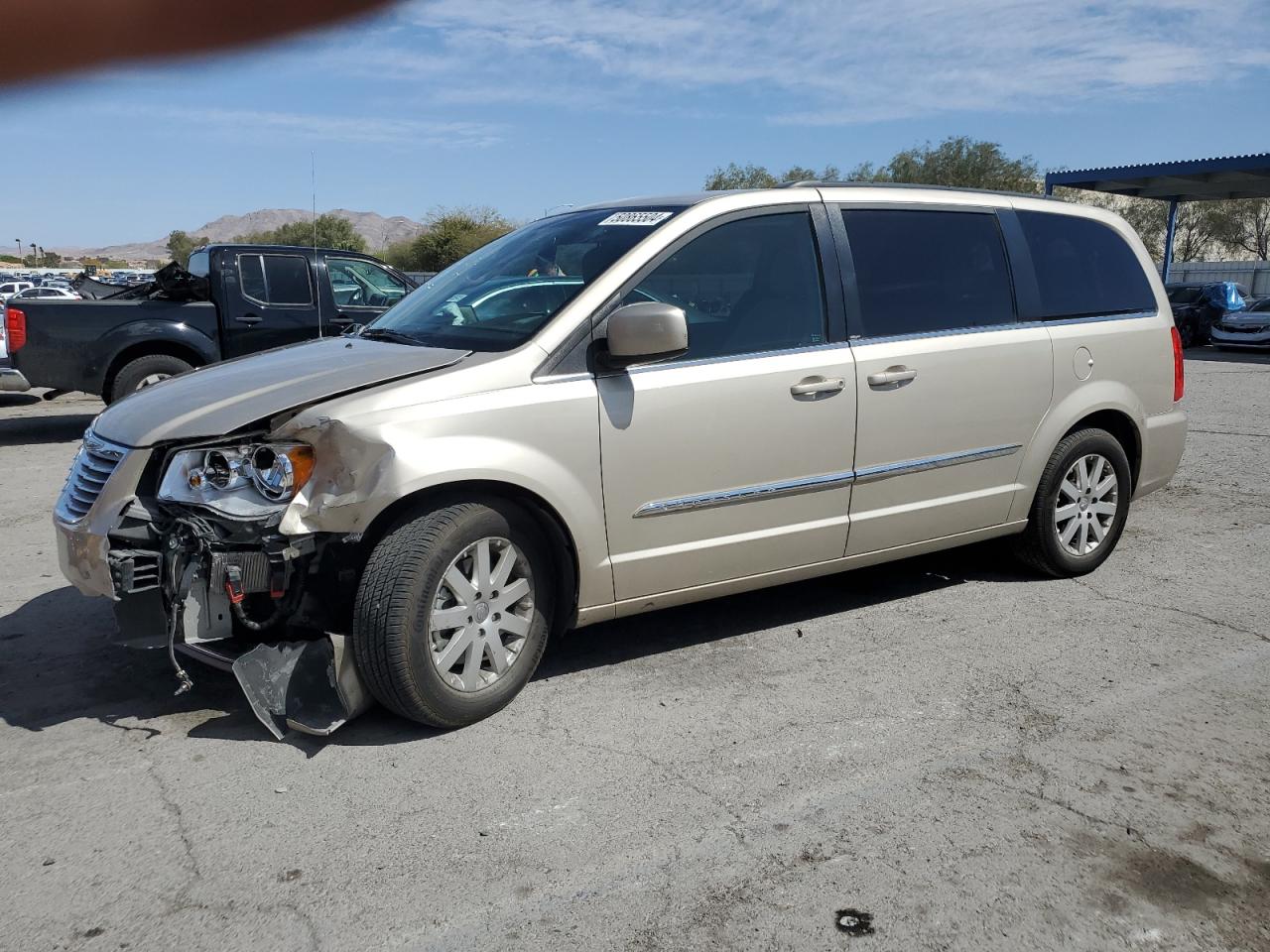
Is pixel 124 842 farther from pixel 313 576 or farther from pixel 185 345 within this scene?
pixel 185 345

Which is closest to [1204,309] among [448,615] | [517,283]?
[517,283]

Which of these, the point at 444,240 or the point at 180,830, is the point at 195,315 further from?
the point at 444,240

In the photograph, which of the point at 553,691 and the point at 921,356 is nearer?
the point at 553,691

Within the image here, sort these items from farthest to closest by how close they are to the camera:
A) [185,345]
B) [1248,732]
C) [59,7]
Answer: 1. [59,7]
2. [185,345]
3. [1248,732]

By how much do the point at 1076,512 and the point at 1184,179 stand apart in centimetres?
2747

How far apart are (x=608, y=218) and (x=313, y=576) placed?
6.63 feet

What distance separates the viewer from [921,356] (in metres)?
4.68

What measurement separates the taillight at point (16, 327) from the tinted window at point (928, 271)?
26.8ft

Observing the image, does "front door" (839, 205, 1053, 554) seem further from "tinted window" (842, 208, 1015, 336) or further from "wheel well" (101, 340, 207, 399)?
"wheel well" (101, 340, 207, 399)

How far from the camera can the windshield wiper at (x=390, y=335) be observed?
4.28 m

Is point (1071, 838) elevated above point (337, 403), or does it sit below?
below

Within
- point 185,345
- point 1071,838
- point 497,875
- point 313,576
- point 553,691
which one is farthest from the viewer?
point 185,345

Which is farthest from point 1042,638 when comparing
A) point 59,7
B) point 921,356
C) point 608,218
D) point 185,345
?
point 59,7

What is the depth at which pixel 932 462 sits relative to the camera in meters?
4.75
